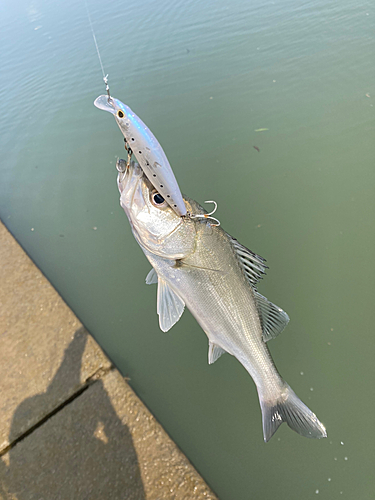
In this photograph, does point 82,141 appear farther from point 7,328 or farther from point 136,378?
point 136,378

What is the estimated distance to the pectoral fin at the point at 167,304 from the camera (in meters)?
1.49

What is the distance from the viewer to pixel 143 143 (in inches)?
39.2

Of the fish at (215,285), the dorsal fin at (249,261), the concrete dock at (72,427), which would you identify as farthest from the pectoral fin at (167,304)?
the concrete dock at (72,427)

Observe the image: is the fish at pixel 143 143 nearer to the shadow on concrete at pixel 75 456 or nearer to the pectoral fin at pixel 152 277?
the pectoral fin at pixel 152 277

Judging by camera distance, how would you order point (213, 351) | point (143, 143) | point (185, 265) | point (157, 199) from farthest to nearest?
point (213, 351), point (185, 265), point (157, 199), point (143, 143)

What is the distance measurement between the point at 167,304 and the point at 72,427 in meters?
1.28

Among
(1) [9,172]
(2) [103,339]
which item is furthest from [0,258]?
(1) [9,172]

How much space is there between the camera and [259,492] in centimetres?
196

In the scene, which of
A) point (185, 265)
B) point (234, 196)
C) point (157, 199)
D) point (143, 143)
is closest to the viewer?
point (143, 143)

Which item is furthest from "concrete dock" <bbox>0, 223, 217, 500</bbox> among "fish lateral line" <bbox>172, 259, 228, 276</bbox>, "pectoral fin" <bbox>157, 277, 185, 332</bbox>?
"fish lateral line" <bbox>172, 259, 228, 276</bbox>

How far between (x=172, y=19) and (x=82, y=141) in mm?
3910

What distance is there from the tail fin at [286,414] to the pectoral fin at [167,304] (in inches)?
24.4

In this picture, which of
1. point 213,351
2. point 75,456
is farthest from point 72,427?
point 213,351

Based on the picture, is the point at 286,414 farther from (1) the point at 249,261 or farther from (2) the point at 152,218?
(2) the point at 152,218
